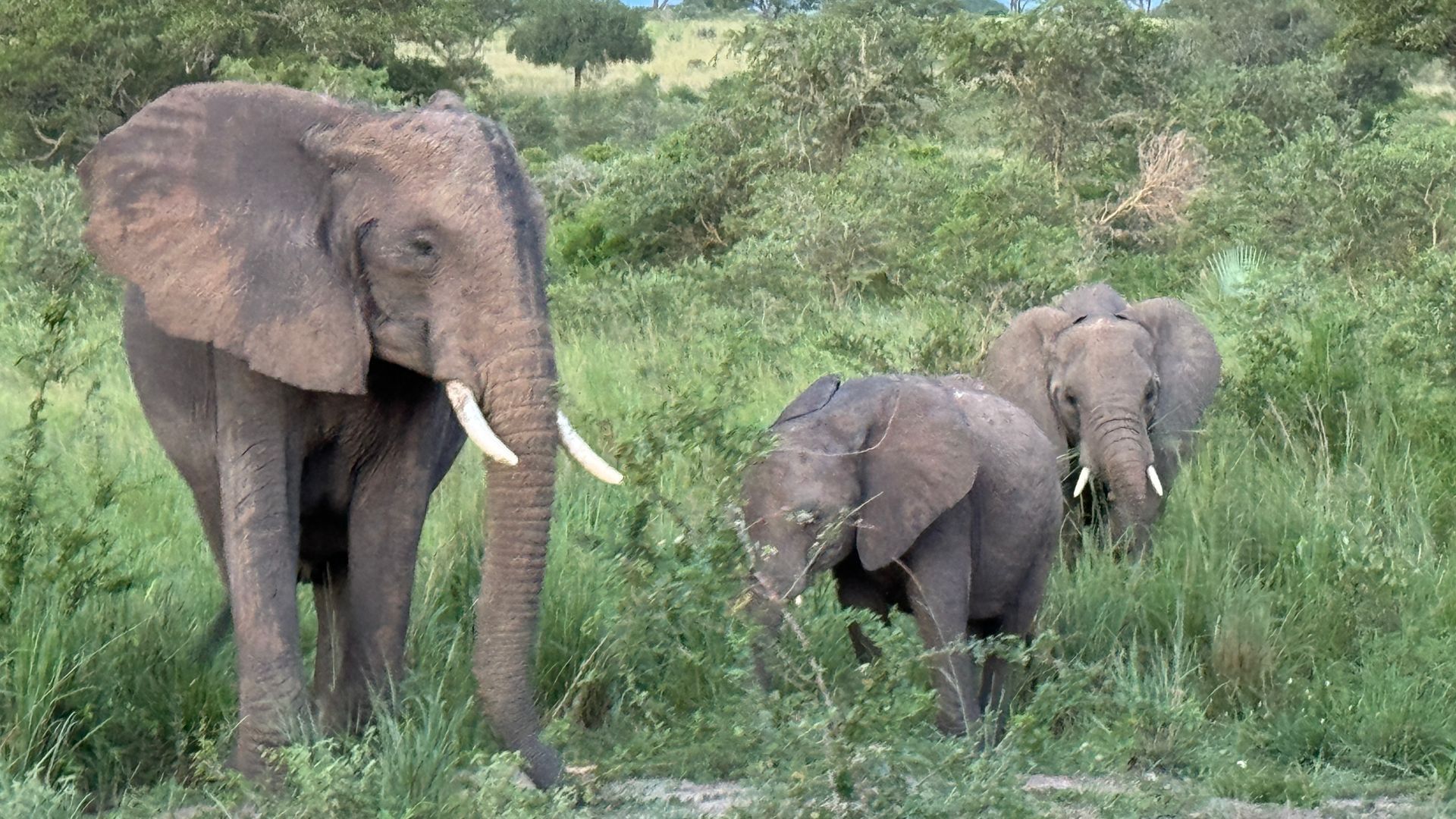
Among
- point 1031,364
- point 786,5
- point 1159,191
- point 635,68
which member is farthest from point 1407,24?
point 635,68

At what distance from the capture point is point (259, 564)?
14.1 feet

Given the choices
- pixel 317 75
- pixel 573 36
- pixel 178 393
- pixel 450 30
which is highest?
pixel 178 393

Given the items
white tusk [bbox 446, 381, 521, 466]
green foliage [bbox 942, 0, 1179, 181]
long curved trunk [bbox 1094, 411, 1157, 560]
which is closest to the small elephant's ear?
white tusk [bbox 446, 381, 521, 466]

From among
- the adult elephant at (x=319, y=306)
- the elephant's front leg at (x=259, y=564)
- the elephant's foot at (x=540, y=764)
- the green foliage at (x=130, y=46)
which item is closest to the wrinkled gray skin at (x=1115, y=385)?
the elephant's foot at (x=540, y=764)

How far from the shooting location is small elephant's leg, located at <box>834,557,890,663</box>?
557 cm

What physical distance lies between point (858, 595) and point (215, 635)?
1.79 meters

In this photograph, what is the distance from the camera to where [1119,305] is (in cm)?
810

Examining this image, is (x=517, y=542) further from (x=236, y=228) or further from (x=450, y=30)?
(x=450, y=30)

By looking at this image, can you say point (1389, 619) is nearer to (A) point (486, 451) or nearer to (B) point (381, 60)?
(A) point (486, 451)

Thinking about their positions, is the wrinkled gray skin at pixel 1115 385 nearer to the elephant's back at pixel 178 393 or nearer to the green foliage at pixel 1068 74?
the elephant's back at pixel 178 393

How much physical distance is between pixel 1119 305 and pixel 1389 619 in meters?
2.26

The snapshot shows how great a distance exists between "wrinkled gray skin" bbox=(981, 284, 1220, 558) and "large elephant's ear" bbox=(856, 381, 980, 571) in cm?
175

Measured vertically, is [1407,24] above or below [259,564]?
below

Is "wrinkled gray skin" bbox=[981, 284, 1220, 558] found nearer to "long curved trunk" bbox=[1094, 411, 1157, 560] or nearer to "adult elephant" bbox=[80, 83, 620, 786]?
"long curved trunk" bbox=[1094, 411, 1157, 560]
